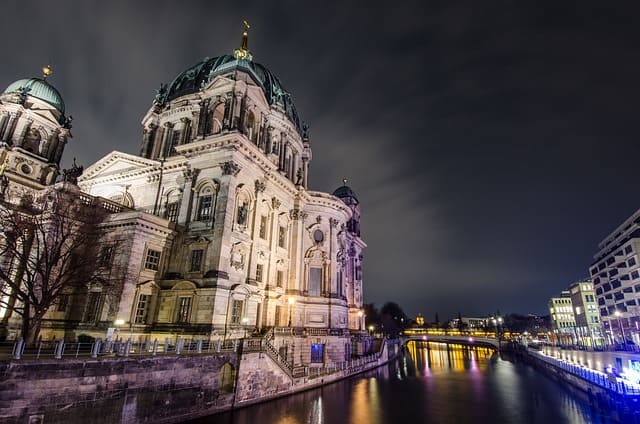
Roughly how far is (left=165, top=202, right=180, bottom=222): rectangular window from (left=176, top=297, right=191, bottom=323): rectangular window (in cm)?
934

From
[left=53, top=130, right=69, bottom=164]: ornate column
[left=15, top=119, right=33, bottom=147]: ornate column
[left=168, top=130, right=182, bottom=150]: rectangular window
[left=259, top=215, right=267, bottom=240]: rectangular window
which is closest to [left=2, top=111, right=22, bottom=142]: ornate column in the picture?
[left=15, top=119, right=33, bottom=147]: ornate column

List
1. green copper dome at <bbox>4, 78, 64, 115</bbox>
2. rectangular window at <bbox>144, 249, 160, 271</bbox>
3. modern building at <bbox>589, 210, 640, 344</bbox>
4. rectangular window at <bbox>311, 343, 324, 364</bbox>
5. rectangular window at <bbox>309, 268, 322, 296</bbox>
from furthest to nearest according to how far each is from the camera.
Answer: modern building at <bbox>589, 210, 640, 344</bbox>, green copper dome at <bbox>4, 78, 64, 115</bbox>, rectangular window at <bbox>309, 268, 322, 296</bbox>, rectangular window at <bbox>311, 343, 324, 364</bbox>, rectangular window at <bbox>144, 249, 160, 271</bbox>

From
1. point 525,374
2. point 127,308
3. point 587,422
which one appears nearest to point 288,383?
point 127,308

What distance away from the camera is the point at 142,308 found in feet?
91.2

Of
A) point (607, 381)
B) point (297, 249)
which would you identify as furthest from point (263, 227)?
point (607, 381)

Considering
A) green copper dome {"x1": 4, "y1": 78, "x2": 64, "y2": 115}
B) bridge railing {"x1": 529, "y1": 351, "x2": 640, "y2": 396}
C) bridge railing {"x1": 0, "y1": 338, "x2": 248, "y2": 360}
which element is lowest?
bridge railing {"x1": 529, "y1": 351, "x2": 640, "y2": 396}

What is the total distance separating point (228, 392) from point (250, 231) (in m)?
15.1

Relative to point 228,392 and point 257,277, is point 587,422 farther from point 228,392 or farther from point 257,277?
point 257,277

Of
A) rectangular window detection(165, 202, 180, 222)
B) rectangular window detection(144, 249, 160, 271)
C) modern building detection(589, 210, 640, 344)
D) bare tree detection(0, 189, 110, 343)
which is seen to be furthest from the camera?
modern building detection(589, 210, 640, 344)

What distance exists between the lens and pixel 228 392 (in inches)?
856

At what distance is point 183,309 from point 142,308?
11.3ft

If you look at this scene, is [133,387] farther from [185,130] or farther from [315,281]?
[185,130]

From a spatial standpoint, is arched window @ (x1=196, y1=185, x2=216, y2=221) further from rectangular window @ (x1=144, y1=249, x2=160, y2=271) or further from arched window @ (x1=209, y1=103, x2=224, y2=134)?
arched window @ (x1=209, y1=103, x2=224, y2=134)

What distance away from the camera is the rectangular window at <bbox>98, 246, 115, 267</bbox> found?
2406cm
